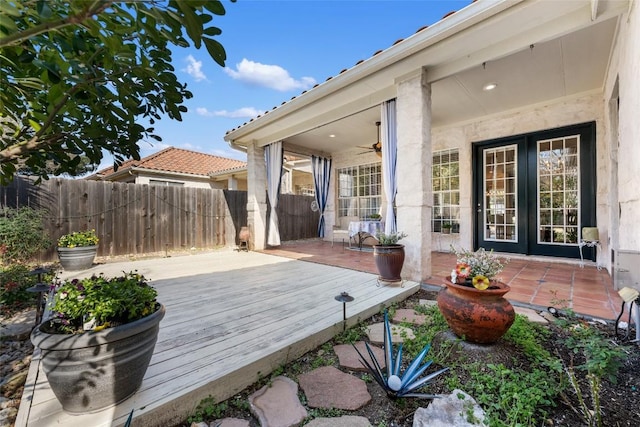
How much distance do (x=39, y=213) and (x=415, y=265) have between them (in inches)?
229

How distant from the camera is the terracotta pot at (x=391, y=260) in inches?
128

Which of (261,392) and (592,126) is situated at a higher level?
(592,126)

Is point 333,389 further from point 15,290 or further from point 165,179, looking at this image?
point 165,179

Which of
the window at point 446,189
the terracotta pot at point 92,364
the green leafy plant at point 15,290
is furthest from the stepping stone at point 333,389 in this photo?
the window at point 446,189

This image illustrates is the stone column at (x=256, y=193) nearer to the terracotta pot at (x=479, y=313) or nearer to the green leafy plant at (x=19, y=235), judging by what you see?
the green leafy plant at (x=19, y=235)

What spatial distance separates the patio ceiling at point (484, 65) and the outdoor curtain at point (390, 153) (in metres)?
0.22

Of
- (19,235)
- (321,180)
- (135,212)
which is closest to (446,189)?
(321,180)

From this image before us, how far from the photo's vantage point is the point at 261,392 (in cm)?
158

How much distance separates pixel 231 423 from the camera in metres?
1.35

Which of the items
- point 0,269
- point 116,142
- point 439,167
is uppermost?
point 439,167

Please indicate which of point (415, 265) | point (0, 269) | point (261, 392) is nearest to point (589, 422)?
point (261, 392)

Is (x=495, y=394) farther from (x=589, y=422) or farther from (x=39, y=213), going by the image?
(x=39, y=213)

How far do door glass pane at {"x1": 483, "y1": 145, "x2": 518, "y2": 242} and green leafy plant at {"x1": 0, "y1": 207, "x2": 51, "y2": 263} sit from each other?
7604 mm

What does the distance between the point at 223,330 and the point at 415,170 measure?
9.21 feet
